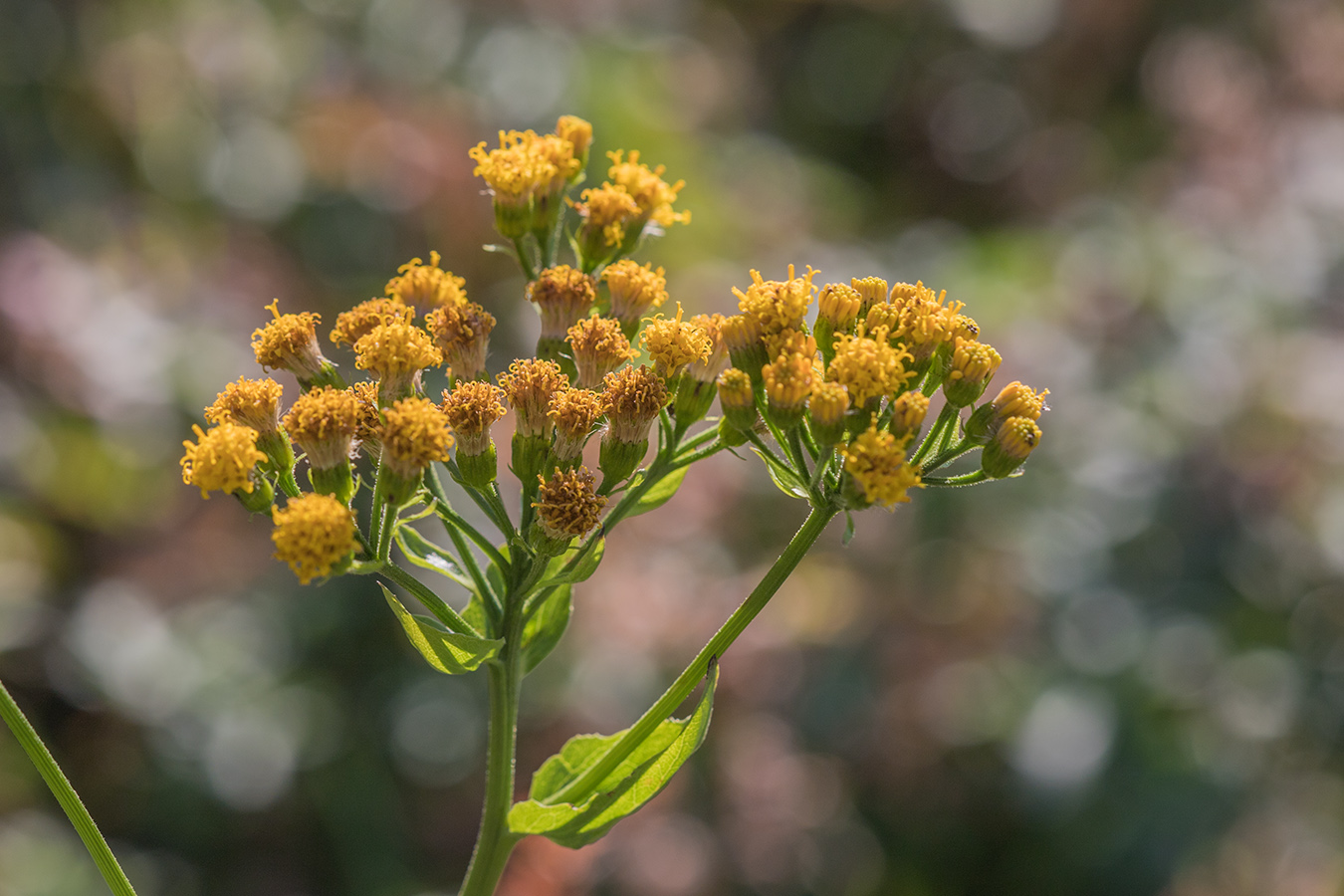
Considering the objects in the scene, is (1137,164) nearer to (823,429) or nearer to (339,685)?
(339,685)

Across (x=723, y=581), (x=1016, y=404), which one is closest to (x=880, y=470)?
(x=1016, y=404)

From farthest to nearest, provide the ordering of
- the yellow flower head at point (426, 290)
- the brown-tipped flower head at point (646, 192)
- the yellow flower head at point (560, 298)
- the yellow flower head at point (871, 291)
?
the brown-tipped flower head at point (646, 192) → the yellow flower head at point (426, 290) → the yellow flower head at point (560, 298) → the yellow flower head at point (871, 291)

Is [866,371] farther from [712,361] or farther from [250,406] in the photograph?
[250,406]

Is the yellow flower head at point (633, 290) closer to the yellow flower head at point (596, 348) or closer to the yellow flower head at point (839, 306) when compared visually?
the yellow flower head at point (596, 348)

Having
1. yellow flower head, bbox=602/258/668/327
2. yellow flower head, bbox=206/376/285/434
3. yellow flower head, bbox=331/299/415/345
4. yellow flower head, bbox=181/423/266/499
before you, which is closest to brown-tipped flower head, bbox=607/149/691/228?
yellow flower head, bbox=602/258/668/327

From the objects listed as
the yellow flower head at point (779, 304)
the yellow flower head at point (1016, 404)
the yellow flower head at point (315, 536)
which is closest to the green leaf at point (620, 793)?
the yellow flower head at point (315, 536)

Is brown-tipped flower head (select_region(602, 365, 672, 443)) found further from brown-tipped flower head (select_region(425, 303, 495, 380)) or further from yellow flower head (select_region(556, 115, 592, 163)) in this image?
yellow flower head (select_region(556, 115, 592, 163))

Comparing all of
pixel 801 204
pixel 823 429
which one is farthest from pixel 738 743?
pixel 801 204
